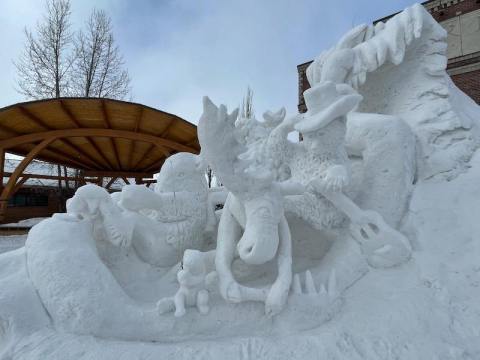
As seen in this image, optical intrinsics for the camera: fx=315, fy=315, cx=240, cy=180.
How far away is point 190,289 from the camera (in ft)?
3.47

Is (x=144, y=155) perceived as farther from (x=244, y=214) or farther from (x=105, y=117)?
(x=244, y=214)

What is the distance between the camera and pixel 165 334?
101 cm

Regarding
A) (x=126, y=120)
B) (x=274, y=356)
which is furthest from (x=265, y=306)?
(x=126, y=120)

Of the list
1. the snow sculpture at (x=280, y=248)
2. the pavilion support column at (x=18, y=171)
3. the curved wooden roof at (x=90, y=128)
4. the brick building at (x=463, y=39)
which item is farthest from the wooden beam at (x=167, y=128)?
the brick building at (x=463, y=39)

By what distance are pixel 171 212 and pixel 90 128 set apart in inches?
235

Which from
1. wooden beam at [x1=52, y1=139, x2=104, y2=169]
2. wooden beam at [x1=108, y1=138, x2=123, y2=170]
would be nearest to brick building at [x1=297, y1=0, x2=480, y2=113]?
wooden beam at [x1=108, y1=138, x2=123, y2=170]

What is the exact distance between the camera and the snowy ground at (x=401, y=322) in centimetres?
93

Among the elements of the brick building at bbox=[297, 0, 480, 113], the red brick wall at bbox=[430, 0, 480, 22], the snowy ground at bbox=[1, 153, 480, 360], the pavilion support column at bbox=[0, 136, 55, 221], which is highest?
the red brick wall at bbox=[430, 0, 480, 22]

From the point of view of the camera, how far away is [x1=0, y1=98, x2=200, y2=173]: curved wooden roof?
18.7 ft

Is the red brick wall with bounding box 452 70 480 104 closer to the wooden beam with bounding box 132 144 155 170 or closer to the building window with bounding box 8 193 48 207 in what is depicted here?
the wooden beam with bounding box 132 144 155 170

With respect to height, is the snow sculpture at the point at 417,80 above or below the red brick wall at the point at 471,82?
below

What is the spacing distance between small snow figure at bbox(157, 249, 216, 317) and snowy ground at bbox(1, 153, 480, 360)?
11 centimetres

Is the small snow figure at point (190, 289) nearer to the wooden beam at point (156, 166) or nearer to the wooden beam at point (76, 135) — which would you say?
the wooden beam at point (76, 135)

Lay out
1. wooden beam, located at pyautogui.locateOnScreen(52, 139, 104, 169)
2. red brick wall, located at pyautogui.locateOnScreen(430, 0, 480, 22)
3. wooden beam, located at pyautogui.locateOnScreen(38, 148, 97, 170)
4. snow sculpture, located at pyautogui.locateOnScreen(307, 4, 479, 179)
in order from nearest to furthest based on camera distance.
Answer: snow sculpture, located at pyautogui.locateOnScreen(307, 4, 479, 179)
wooden beam, located at pyautogui.locateOnScreen(52, 139, 104, 169)
wooden beam, located at pyautogui.locateOnScreen(38, 148, 97, 170)
red brick wall, located at pyautogui.locateOnScreen(430, 0, 480, 22)
